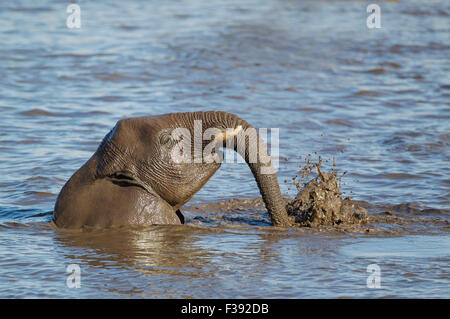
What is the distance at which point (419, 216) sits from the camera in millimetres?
8711

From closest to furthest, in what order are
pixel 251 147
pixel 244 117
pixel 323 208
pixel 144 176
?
pixel 251 147 < pixel 144 176 < pixel 323 208 < pixel 244 117

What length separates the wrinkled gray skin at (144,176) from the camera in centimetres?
754

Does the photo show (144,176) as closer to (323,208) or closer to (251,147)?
(251,147)

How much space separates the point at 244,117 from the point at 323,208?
5603 millimetres

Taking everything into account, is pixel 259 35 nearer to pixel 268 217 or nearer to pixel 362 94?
pixel 362 94

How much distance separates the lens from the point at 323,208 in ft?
27.0

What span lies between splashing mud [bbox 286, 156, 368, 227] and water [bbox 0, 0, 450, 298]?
0.27 m

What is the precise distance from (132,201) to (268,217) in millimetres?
1836

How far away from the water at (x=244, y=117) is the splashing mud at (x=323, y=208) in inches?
10.5

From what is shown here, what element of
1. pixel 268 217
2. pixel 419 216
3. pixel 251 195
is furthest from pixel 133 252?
pixel 419 216

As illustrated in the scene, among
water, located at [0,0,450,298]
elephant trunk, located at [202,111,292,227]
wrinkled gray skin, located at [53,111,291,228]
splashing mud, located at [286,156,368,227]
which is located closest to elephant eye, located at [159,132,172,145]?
wrinkled gray skin, located at [53,111,291,228]

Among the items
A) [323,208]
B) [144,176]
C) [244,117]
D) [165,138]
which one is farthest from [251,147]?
[244,117]

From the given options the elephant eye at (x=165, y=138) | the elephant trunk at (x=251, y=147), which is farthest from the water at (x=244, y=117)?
the elephant eye at (x=165, y=138)

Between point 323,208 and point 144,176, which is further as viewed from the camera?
point 323,208
